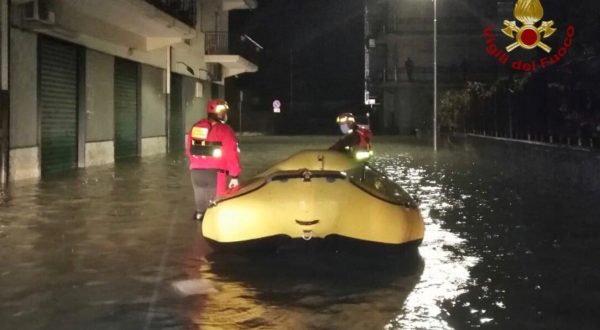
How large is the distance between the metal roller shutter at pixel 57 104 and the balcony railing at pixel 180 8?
3.06m

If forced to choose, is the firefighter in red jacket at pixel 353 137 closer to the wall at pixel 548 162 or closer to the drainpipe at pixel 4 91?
the wall at pixel 548 162

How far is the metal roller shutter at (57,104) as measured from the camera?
1848 centimetres

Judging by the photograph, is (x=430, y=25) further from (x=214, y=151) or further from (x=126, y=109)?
(x=214, y=151)

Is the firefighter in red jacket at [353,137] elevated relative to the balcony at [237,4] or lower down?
lower down

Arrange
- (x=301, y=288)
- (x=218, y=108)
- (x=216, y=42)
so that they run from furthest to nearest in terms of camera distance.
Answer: (x=216, y=42) < (x=218, y=108) < (x=301, y=288)

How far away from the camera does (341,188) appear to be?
24.9 feet

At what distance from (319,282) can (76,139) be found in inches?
599

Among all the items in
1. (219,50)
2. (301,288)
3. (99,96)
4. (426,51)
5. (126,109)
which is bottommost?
(301,288)

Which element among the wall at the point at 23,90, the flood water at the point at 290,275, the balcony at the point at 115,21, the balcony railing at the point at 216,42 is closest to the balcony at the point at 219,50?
the balcony railing at the point at 216,42

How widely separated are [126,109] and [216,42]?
11600 mm

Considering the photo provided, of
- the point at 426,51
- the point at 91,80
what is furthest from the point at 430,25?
the point at 91,80

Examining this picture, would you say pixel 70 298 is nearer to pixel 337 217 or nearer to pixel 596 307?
pixel 337 217

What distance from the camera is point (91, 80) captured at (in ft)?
71.8

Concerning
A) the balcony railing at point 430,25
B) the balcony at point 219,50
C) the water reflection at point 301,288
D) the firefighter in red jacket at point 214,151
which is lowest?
the water reflection at point 301,288
